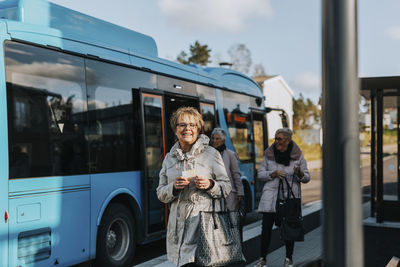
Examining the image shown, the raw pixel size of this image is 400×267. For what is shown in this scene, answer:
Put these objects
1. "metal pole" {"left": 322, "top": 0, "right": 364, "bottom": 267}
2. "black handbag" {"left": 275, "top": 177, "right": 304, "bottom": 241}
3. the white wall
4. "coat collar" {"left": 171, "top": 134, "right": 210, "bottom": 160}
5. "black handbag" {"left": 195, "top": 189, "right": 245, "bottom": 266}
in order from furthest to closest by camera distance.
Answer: the white wall
"black handbag" {"left": 275, "top": 177, "right": 304, "bottom": 241}
"coat collar" {"left": 171, "top": 134, "right": 210, "bottom": 160}
"black handbag" {"left": 195, "top": 189, "right": 245, "bottom": 266}
"metal pole" {"left": 322, "top": 0, "right": 364, "bottom": 267}

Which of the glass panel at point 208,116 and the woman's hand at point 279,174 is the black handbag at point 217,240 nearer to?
the woman's hand at point 279,174

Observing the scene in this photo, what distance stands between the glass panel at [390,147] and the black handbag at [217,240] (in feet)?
23.1

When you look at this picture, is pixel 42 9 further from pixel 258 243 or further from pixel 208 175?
pixel 258 243

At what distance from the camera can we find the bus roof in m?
5.68

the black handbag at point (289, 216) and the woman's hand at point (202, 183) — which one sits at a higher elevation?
the woman's hand at point (202, 183)

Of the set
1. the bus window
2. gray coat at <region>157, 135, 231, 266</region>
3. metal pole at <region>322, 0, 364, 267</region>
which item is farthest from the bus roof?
metal pole at <region>322, 0, 364, 267</region>

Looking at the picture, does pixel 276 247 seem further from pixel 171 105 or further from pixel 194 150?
pixel 194 150

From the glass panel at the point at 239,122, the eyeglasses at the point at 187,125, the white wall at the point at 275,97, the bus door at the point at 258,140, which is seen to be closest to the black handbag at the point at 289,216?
the eyeglasses at the point at 187,125

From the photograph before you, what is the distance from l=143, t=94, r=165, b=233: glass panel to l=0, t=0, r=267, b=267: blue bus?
0.05ft

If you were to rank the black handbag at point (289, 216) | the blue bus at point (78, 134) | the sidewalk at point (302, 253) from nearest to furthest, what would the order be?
the blue bus at point (78, 134) < the black handbag at point (289, 216) < the sidewalk at point (302, 253)

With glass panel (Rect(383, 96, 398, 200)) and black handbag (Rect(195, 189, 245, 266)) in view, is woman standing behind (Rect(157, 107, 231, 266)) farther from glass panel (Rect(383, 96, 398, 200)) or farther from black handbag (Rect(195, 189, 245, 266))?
glass panel (Rect(383, 96, 398, 200))

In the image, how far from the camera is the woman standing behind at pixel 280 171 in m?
6.33

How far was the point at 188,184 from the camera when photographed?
12.9 ft

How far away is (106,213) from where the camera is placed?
21.4ft
